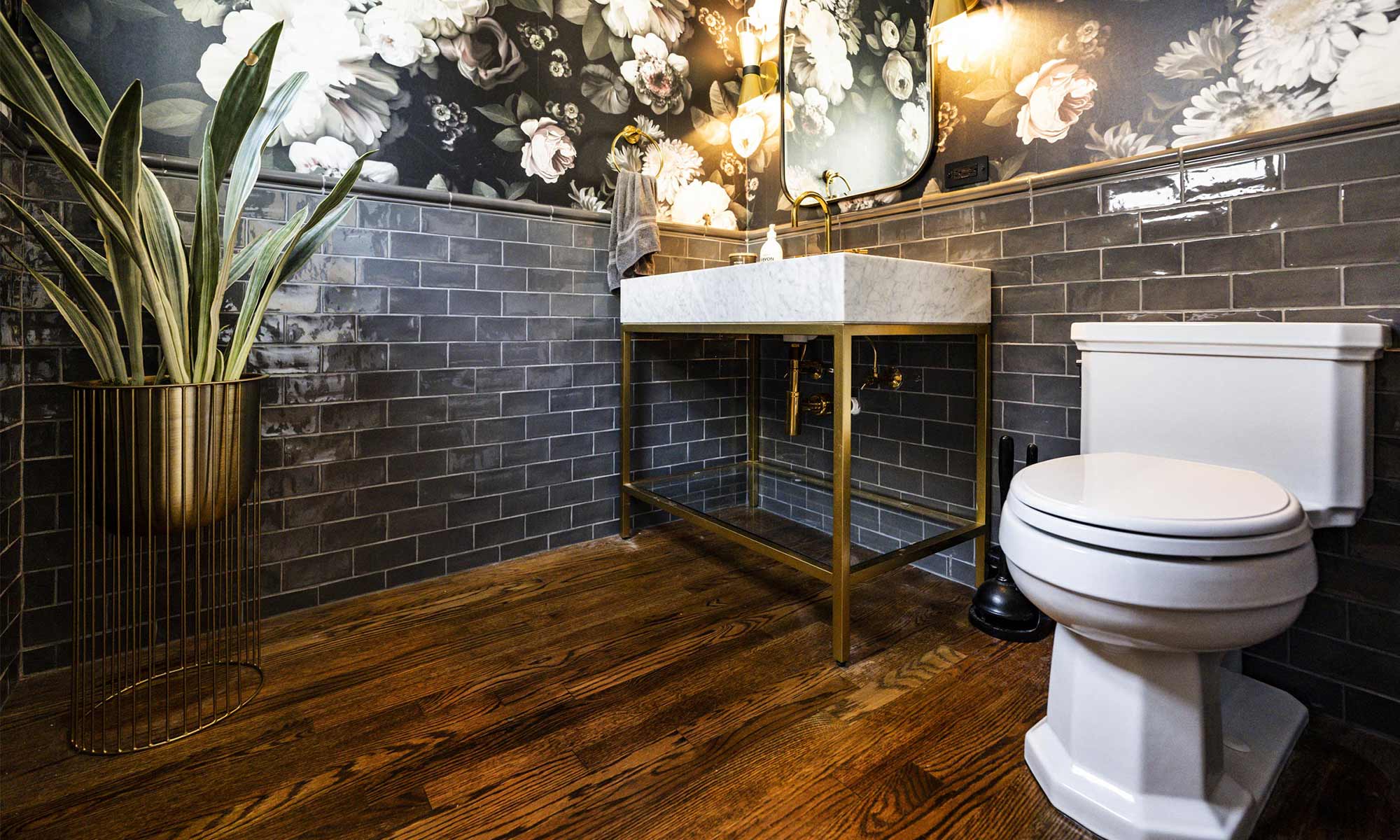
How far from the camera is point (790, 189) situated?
2.53m

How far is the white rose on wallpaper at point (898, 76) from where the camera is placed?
6.70ft

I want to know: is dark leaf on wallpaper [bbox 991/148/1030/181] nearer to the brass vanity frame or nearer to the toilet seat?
the brass vanity frame

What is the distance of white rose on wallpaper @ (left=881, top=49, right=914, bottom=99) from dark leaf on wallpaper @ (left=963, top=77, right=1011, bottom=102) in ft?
0.72

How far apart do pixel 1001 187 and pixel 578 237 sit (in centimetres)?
139

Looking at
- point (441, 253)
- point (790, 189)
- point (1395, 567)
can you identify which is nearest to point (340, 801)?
point (441, 253)

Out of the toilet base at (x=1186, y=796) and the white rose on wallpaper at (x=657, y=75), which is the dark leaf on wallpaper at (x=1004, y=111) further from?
the toilet base at (x=1186, y=796)

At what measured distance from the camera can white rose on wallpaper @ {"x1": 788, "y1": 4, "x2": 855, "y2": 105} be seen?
2293 millimetres

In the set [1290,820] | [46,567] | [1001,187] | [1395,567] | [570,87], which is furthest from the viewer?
[570,87]

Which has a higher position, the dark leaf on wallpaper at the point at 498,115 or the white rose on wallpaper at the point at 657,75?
the white rose on wallpaper at the point at 657,75

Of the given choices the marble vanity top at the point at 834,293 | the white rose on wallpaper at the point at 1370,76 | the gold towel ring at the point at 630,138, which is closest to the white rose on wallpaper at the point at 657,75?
the gold towel ring at the point at 630,138

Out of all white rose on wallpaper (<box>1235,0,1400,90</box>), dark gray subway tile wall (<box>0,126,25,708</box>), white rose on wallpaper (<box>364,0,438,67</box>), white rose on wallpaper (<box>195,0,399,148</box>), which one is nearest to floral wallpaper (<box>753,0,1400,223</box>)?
white rose on wallpaper (<box>1235,0,1400,90</box>)

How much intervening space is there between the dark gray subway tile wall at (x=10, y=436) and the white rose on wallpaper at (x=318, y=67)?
482 mm

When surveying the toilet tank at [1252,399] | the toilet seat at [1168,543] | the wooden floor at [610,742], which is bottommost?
the wooden floor at [610,742]

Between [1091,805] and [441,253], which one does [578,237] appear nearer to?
[441,253]
